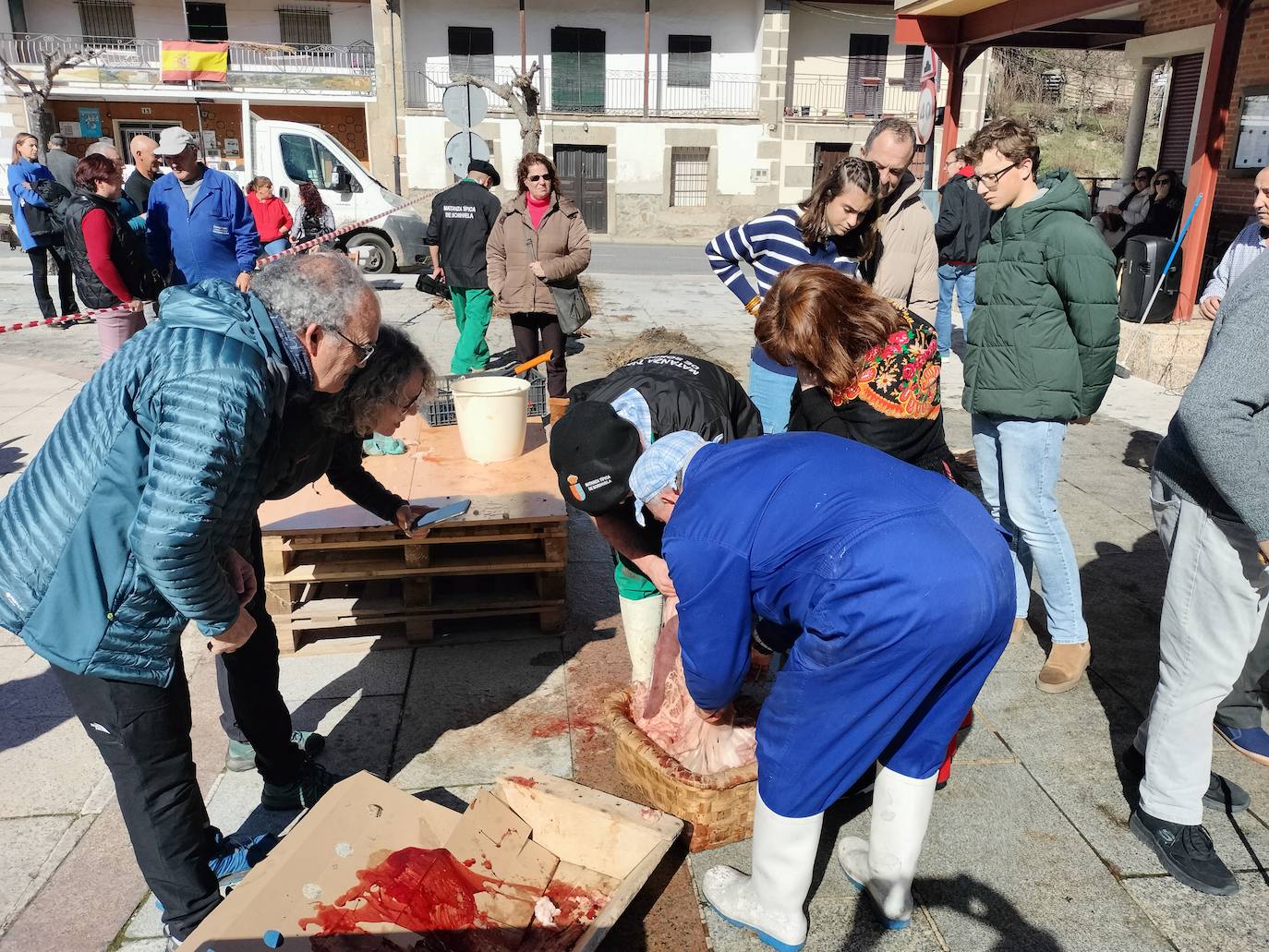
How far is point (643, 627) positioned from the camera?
313cm

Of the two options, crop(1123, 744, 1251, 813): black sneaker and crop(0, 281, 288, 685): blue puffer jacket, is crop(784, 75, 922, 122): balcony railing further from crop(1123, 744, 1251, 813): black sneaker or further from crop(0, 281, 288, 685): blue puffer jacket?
crop(0, 281, 288, 685): blue puffer jacket

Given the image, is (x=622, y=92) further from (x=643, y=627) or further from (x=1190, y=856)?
(x=1190, y=856)

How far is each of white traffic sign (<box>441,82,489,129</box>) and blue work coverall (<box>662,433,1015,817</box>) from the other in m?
9.96

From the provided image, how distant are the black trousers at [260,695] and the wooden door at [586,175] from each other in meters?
25.6

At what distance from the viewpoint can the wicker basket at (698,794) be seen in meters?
2.68

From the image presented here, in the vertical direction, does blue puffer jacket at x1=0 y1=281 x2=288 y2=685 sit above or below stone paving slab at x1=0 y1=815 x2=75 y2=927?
above

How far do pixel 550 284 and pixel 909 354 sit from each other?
439 centimetres

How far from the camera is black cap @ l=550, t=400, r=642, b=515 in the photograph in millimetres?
2369

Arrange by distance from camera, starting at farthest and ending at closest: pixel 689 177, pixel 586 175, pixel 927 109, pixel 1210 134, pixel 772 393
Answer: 1. pixel 689 177
2. pixel 586 175
3. pixel 927 109
4. pixel 1210 134
5. pixel 772 393

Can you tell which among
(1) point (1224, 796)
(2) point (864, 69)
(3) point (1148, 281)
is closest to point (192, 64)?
(2) point (864, 69)

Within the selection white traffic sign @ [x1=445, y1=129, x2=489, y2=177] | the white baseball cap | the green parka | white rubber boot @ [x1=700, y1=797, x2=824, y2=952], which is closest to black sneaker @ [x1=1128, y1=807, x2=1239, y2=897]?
white rubber boot @ [x1=700, y1=797, x2=824, y2=952]

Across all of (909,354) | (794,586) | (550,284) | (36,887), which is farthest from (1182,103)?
(36,887)

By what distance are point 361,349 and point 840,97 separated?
2983cm

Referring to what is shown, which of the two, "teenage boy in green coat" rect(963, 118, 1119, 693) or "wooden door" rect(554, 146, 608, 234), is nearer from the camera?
"teenage boy in green coat" rect(963, 118, 1119, 693)
